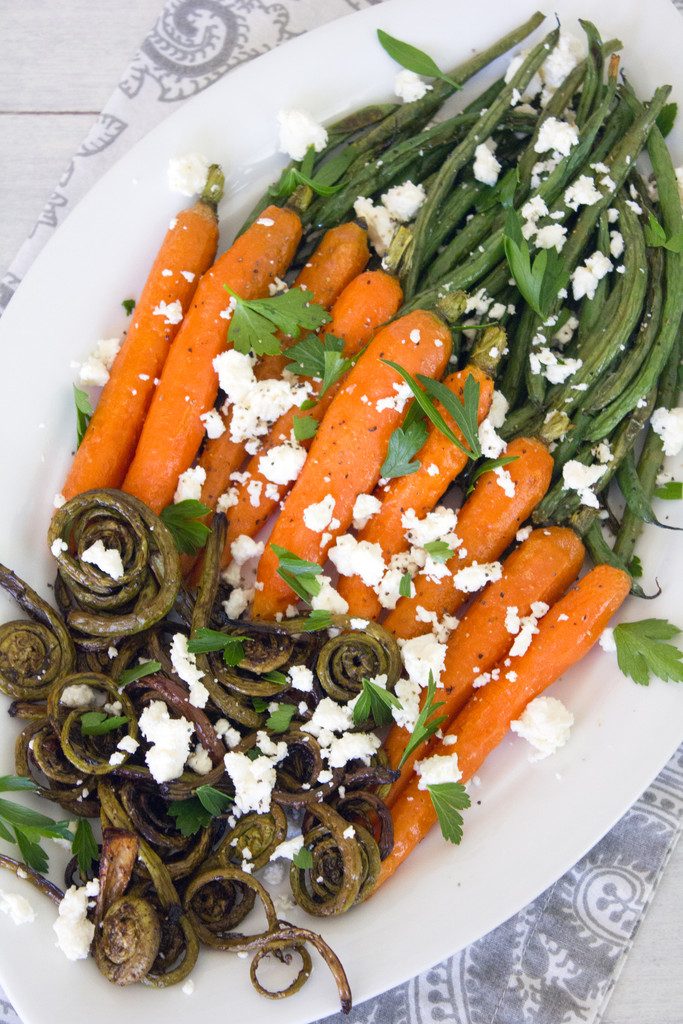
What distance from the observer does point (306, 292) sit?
2137mm

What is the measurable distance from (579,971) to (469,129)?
6.56 feet

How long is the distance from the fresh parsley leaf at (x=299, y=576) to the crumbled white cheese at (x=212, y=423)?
0.33m

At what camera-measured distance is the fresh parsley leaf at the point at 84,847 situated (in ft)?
6.43

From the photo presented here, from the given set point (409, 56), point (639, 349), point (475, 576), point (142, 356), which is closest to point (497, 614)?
point (475, 576)

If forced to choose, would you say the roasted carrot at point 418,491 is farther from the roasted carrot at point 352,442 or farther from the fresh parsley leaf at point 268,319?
the fresh parsley leaf at point 268,319

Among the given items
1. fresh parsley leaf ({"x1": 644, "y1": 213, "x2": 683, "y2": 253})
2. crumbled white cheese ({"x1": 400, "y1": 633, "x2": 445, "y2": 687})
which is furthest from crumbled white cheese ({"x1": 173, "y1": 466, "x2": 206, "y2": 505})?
fresh parsley leaf ({"x1": 644, "y1": 213, "x2": 683, "y2": 253})

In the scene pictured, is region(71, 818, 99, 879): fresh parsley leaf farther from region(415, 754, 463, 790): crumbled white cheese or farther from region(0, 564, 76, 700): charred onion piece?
region(415, 754, 463, 790): crumbled white cheese

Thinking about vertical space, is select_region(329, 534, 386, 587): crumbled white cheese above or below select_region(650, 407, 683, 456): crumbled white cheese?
below

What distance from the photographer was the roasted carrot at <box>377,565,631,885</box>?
6.68ft

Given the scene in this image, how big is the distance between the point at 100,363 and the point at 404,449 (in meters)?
0.75

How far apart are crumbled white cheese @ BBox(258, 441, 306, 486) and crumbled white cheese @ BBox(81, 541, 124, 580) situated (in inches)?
15.1

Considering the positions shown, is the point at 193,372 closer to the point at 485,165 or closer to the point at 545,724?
the point at 485,165

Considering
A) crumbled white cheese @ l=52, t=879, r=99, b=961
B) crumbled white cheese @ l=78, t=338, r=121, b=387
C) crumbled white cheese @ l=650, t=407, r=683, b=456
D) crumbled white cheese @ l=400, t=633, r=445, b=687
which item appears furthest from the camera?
crumbled white cheese @ l=78, t=338, r=121, b=387

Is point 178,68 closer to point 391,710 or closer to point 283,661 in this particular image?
point 283,661
